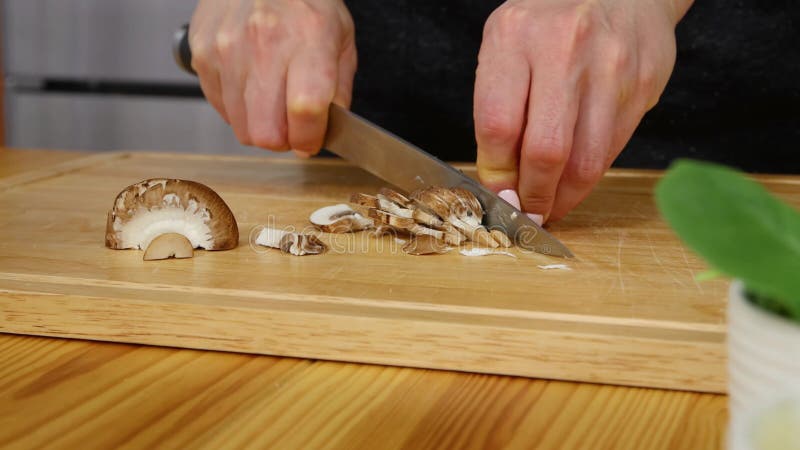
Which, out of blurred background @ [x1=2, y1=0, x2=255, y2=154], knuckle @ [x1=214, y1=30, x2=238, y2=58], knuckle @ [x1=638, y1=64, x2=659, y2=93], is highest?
knuckle @ [x1=214, y1=30, x2=238, y2=58]

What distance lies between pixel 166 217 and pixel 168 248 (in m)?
0.07

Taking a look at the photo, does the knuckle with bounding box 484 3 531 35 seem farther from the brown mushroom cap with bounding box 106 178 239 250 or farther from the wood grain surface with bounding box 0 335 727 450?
the wood grain surface with bounding box 0 335 727 450

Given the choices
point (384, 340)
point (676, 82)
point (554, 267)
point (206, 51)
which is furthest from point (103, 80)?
point (384, 340)

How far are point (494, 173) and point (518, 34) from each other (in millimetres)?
188

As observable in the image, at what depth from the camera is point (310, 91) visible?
129 cm

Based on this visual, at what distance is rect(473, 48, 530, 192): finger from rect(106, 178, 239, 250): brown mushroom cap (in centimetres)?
35

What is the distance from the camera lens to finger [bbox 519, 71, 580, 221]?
1.08 metres

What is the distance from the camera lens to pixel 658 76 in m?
1.20

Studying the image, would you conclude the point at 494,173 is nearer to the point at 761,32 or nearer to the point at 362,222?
the point at 362,222

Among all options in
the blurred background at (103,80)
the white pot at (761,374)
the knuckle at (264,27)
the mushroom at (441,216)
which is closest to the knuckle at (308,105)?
the knuckle at (264,27)

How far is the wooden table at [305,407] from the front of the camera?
0.60 m

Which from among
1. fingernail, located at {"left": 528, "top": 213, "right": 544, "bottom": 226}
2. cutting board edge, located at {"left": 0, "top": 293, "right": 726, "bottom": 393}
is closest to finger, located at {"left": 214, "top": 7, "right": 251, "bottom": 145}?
fingernail, located at {"left": 528, "top": 213, "right": 544, "bottom": 226}

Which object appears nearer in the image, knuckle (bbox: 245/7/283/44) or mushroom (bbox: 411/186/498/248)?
mushroom (bbox: 411/186/498/248)

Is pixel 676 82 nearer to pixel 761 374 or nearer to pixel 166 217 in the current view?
pixel 166 217
